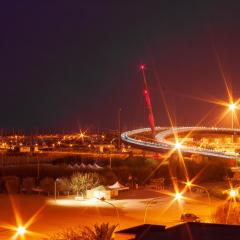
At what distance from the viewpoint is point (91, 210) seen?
45219 millimetres

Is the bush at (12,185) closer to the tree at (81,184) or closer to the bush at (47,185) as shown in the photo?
the bush at (47,185)

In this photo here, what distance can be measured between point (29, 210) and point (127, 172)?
2926cm

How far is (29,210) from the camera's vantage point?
148ft

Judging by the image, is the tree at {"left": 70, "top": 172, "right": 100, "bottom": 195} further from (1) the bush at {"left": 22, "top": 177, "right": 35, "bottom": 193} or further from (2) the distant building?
(2) the distant building

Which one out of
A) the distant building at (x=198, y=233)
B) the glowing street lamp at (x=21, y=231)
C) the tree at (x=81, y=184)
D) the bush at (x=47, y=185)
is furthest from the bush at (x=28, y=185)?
the distant building at (x=198, y=233)

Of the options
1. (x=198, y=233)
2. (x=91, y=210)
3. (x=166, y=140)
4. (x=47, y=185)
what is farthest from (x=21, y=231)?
(x=166, y=140)

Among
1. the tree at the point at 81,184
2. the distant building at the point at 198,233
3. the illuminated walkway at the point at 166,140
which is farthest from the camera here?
the illuminated walkway at the point at 166,140

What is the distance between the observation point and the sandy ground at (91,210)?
1500 inches

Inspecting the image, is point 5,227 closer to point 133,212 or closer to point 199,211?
point 133,212

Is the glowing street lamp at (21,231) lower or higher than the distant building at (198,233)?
higher

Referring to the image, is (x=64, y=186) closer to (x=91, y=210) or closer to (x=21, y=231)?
(x=91, y=210)

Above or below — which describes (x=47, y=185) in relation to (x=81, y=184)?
above

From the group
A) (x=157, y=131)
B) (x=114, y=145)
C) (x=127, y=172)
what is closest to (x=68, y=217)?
(x=127, y=172)

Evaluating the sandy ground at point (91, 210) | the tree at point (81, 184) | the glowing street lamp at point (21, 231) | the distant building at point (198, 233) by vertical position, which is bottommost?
the distant building at point (198, 233)
